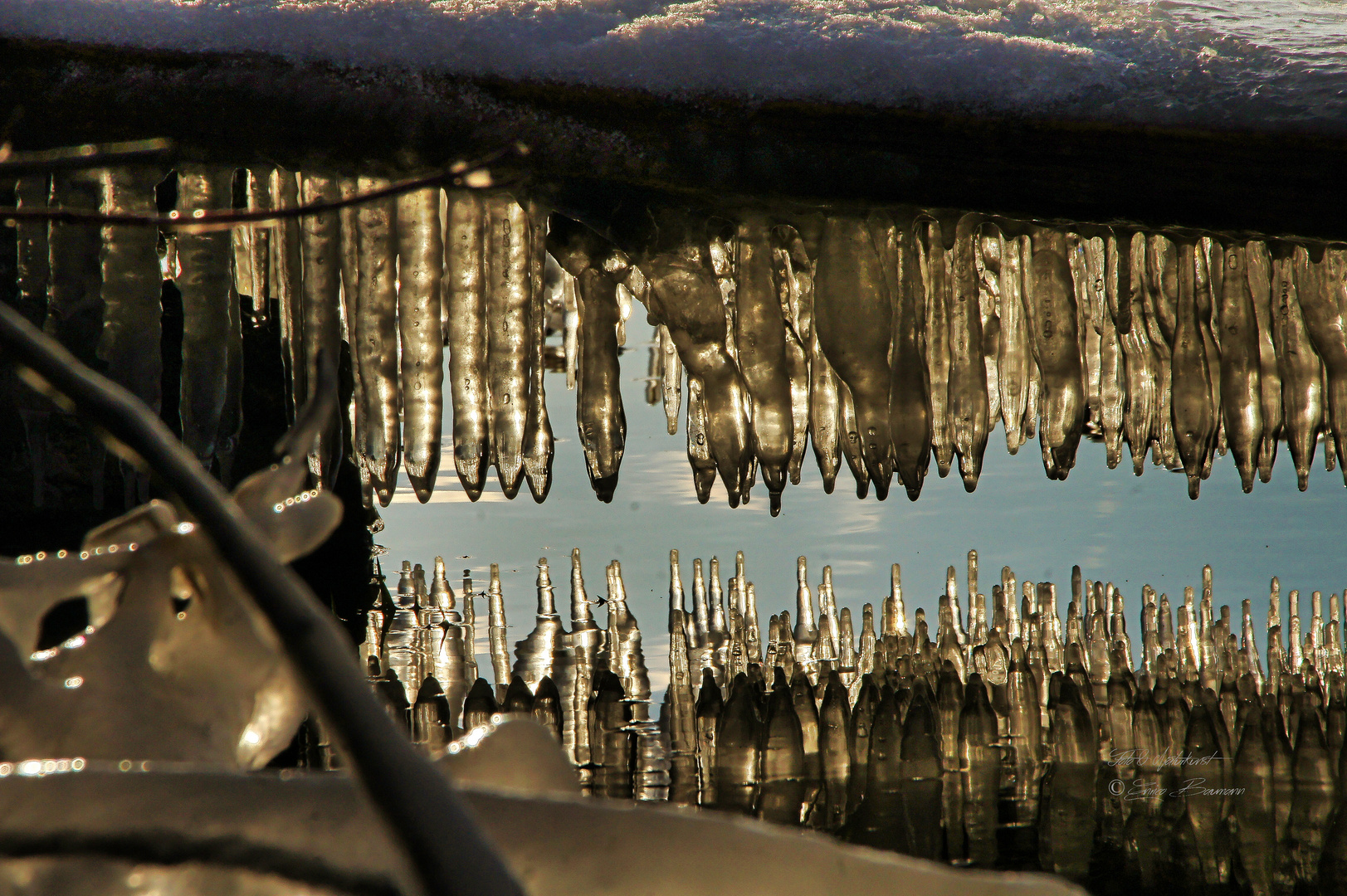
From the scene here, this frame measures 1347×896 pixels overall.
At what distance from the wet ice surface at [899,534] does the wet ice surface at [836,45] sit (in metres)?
0.67

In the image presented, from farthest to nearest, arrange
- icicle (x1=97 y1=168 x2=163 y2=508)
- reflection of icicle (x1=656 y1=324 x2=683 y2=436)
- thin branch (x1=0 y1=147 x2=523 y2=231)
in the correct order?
reflection of icicle (x1=656 y1=324 x2=683 y2=436)
icicle (x1=97 y1=168 x2=163 y2=508)
thin branch (x1=0 y1=147 x2=523 y2=231)

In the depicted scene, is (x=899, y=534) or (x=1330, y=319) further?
(x=899, y=534)

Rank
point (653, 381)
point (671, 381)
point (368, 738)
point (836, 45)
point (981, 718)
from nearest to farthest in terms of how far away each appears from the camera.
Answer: point (368, 738) → point (836, 45) → point (981, 718) → point (671, 381) → point (653, 381)

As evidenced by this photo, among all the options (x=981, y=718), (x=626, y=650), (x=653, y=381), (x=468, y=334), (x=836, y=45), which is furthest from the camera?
(x=653, y=381)

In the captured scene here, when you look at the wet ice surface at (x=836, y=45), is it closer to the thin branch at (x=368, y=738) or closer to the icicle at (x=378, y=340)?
the icicle at (x=378, y=340)

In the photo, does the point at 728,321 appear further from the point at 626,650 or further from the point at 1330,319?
the point at 1330,319

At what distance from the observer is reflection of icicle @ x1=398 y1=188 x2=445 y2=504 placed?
115cm

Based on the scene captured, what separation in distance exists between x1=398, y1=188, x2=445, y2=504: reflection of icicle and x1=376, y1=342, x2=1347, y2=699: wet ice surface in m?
0.27

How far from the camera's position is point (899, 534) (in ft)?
5.88

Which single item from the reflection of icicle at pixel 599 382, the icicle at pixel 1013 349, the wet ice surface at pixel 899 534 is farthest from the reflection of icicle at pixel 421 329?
the icicle at pixel 1013 349

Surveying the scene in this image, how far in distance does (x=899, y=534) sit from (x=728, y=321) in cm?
74

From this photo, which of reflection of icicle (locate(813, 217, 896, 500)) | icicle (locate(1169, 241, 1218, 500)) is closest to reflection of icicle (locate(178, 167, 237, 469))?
reflection of icicle (locate(813, 217, 896, 500))

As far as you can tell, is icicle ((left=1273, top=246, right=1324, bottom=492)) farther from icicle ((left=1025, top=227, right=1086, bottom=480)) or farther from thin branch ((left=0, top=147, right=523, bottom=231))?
thin branch ((left=0, top=147, right=523, bottom=231))

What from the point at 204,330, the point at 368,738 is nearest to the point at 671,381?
the point at 204,330
